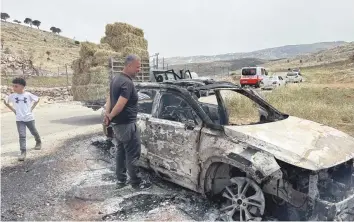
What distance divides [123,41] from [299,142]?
9904 mm

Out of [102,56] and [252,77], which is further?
[252,77]

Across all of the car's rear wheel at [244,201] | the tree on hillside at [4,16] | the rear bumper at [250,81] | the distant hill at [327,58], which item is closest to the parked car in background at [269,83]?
the rear bumper at [250,81]

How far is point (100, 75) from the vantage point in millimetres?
11805

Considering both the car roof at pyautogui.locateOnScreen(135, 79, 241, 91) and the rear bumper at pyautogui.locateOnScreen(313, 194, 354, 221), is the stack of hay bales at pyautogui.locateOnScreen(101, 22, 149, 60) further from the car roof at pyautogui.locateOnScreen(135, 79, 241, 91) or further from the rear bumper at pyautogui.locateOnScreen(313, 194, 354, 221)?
the rear bumper at pyautogui.locateOnScreen(313, 194, 354, 221)

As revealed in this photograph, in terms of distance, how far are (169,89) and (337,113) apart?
7539 mm

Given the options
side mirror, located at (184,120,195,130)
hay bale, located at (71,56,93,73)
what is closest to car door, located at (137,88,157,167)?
side mirror, located at (184,120,195,130)

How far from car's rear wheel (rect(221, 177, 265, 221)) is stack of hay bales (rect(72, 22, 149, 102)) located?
8.30 m

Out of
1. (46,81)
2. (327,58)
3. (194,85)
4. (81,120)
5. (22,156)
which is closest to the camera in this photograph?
(194,85)

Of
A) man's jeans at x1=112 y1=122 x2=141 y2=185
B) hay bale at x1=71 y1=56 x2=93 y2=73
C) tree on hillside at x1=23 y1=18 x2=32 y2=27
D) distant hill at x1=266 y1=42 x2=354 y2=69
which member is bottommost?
man's jeans at x1=112 y1=122 x2=141 y2=185

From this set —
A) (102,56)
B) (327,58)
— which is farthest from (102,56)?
(327,58)

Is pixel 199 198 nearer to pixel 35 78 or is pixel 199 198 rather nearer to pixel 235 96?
pixel 235 96

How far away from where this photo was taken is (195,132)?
4.69 m

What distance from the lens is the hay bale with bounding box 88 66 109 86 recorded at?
11789mm

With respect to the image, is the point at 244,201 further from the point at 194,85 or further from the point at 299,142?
the point at 194,85
